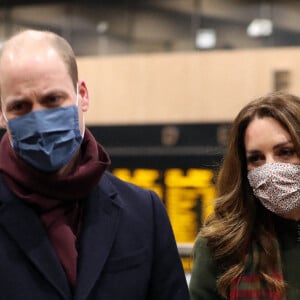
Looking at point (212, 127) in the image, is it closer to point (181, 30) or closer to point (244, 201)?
point (181, 30)

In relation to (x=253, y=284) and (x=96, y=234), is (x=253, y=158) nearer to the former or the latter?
(x=253, y=284)

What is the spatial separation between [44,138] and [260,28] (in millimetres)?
6388

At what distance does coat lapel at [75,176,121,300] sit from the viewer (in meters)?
1.52

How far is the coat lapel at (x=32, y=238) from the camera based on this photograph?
4.88 feet

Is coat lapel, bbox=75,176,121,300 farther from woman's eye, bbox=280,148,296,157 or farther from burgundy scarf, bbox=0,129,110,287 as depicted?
woman's eye, bbox=280,148,296,157

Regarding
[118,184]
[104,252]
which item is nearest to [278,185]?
[118,184]

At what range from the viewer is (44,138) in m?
1.53

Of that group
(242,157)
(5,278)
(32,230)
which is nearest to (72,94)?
(32,230)

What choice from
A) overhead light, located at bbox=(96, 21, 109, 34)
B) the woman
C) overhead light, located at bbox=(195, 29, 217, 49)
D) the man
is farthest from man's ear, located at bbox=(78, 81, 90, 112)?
overhead light, located at bbox=(96, 21, 109, 34)

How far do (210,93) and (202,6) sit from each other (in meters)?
1.28

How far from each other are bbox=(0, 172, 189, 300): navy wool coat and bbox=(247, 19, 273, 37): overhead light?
610 cm

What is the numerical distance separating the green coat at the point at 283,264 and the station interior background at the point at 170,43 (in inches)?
162

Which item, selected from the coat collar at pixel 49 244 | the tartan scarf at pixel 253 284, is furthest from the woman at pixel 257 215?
the coat collar at pixel 49 244

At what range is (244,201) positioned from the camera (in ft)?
6.90
